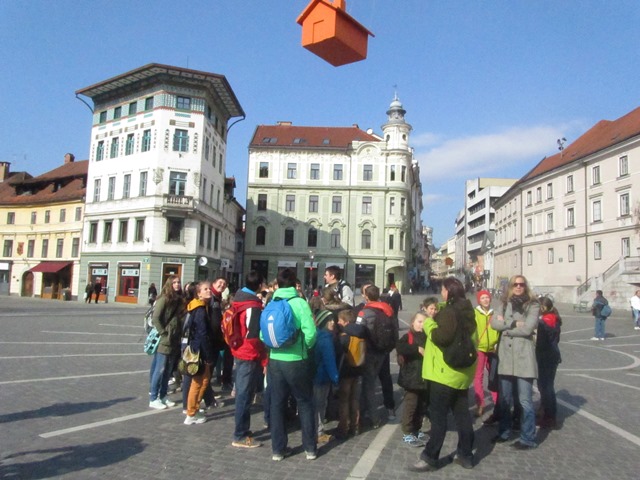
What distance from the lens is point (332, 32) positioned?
3547 mm

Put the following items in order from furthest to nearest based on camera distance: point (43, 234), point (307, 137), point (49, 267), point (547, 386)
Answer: point (307, 137) < point (43, 234) < point (49, 267) < point (547, 386)

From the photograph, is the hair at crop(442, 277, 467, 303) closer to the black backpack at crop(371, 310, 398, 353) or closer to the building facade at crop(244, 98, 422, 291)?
the black backpack at crop(371, 310, 398, 353)

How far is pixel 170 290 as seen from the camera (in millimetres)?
7145

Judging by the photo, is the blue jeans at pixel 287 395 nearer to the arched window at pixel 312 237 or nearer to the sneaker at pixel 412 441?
the sneaker at pixel 412 441

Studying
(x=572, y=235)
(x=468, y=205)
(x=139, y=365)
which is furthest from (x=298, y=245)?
(x=468, y=205)

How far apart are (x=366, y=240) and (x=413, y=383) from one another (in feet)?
160

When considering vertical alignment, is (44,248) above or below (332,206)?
below

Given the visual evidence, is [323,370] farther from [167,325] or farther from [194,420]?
[167,325]

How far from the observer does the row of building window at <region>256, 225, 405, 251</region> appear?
54344mm

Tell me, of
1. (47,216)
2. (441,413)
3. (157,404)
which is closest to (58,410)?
(157,404)

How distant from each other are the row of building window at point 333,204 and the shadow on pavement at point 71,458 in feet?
164

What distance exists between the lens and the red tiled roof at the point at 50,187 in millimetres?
45250

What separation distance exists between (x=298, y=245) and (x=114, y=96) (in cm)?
2355

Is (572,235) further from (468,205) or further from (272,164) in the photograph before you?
(468,205)
